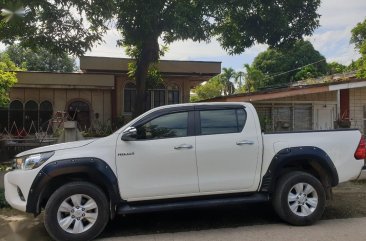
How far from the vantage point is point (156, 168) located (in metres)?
6.12

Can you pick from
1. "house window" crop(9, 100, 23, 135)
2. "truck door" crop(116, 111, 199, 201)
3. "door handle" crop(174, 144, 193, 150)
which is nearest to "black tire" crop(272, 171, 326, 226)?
"truck door" crop(116, 111, 199, 201)

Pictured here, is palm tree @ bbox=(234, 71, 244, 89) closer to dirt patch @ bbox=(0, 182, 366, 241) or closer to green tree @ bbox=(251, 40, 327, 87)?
green tree @ bbox=(251, 40, 327, 87)

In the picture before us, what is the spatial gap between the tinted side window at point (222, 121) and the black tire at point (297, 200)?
111cm

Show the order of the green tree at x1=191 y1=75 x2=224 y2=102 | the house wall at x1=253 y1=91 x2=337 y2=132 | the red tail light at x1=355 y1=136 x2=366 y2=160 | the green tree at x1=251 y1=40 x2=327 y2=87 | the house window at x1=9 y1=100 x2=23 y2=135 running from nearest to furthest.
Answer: the red tail light at x1=355 y1=136 x2=366 y2=160
the house wall at x1=253 y1=91 x2=337 y2=132
the house window at x1=9 y1=100 x2=23 y2=135
the green tree at x1=251 y1=40 x2=327 y2=87
the green tree at x1=191 y1=75 x2=224 y2=102

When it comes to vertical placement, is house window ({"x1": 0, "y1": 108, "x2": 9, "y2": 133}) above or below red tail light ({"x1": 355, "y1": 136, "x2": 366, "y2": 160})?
above

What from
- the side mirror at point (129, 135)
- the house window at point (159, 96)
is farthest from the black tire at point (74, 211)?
the house window at point (159, 96)

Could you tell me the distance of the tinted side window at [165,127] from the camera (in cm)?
631

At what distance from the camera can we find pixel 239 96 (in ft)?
43.5

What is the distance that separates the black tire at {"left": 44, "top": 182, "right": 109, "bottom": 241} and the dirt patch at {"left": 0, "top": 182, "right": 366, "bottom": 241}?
432 mm

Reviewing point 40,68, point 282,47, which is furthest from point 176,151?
point 40,68

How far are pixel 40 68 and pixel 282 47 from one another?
34.5 m

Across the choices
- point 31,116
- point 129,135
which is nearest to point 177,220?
point 129,135

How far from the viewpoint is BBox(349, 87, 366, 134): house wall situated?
15289mm

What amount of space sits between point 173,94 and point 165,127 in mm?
13743
